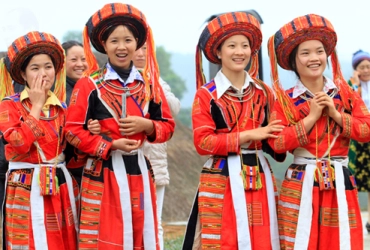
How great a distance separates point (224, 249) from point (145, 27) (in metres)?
1.49

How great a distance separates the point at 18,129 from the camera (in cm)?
402

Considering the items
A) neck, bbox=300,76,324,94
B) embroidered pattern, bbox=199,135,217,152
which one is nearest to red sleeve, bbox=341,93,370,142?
neck, bbox=300,76,324,94

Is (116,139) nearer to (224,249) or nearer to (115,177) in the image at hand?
(115,177)

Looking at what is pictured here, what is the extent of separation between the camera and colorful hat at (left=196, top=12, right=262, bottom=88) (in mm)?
4109

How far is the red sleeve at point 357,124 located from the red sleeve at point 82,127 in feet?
4.65

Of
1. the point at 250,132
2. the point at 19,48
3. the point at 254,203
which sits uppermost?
the point at 19,48

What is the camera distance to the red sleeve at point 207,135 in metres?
3.97

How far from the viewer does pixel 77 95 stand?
4.12 meters

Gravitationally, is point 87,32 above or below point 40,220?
above

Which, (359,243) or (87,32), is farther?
(87,32)

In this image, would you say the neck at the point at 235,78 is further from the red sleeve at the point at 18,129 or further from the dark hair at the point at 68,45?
the dark hair at the point at 68,45

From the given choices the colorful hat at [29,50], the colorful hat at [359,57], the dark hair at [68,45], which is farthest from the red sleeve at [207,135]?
the colorful hat at [359,57]

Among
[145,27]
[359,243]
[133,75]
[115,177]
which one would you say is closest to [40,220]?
[115,177]

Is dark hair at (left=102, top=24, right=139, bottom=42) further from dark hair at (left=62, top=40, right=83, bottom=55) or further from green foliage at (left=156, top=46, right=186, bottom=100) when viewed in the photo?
green foliage at (left=156, top=46, right=186, bottom=100)
